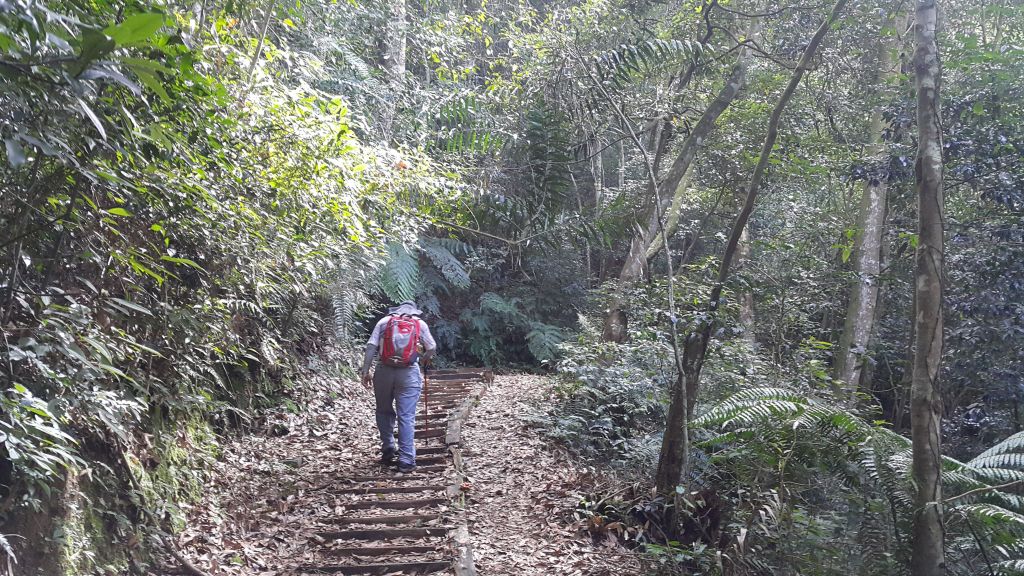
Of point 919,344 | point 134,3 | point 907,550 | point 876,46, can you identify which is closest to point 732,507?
point 907,550

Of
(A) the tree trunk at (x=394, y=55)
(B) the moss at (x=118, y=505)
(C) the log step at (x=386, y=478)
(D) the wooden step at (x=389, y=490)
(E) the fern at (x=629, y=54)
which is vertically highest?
(A) the tree trunk at (x=394, y=55)

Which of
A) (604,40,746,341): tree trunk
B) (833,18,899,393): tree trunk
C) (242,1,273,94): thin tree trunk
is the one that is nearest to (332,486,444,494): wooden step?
(604,40,746,341): tree trunk

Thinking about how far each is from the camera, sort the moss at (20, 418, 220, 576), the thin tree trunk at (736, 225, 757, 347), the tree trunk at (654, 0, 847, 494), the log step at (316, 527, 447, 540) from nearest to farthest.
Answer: the moss at (20, 418, 220, 576)
the log step at (316, 527, 447, 540)
the tree trunk at (654, 0, 847, 494)
the thin tree trunk at (736, 225, 757, 347)

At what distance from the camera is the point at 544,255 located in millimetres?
8484

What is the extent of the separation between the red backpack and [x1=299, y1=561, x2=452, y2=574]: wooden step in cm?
230

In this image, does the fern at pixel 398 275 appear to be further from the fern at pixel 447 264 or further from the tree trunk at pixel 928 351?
the tree trunk at pixel 928 351

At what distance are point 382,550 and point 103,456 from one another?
2.08m

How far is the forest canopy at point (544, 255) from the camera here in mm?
3500

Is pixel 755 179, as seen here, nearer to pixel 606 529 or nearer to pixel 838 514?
pixel 838 514

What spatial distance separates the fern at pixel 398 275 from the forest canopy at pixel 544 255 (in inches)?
4.2

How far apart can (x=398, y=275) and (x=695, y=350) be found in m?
9.30

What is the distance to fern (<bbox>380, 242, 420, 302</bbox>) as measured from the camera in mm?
13977

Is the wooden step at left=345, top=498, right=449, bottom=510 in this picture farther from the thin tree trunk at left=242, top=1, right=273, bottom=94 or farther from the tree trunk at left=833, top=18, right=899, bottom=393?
the tree trunk at left=833, top=18, right=899, bottom=393

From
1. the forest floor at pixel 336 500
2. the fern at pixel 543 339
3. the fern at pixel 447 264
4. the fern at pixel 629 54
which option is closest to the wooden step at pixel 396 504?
the forest floor at pixel 336 500
